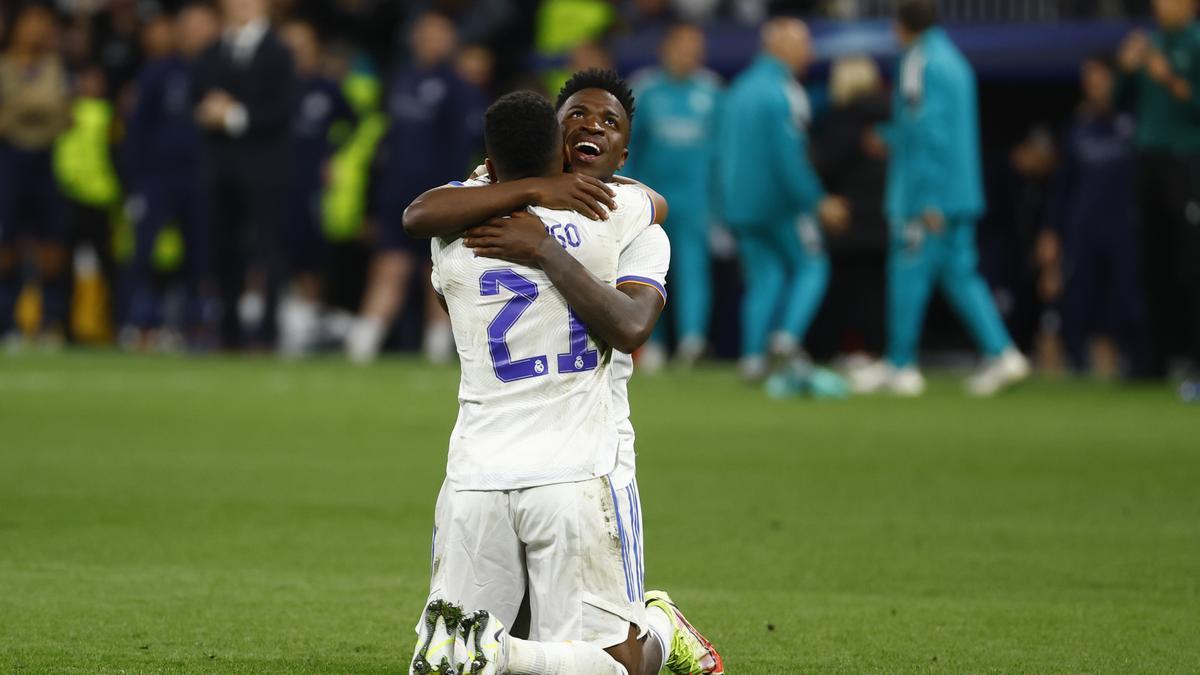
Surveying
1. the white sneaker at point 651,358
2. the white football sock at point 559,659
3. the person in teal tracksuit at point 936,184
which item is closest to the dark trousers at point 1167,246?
the person in teal tracksuit at point 936,184

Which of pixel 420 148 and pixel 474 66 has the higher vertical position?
pixel 474 66

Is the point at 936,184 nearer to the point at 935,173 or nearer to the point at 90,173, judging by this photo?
the point at 935,173

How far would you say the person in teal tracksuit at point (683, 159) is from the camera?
16.5 meters

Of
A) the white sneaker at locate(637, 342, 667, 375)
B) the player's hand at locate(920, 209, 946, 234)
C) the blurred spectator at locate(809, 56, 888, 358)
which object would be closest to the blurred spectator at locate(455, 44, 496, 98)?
the white sneaker at locate(637, 342, 667, 375)

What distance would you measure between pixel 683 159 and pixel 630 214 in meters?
12.5

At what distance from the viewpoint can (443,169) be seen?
60.1ft

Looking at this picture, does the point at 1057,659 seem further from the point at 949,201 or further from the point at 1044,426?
the point at 949,201

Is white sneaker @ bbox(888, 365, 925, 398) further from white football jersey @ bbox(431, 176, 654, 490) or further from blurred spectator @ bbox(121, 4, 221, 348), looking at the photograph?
white football jersey @ bbox(431, 176, 654, 490)

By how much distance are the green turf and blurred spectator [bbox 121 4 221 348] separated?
675 cm

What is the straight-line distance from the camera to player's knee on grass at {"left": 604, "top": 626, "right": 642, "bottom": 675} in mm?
4250

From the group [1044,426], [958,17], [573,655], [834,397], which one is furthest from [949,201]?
[573,655]

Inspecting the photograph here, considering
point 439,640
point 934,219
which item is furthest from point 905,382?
point 439,640

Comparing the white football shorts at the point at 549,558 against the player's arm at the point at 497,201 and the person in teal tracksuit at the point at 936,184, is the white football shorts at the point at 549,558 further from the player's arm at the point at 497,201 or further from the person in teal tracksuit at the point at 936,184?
the person in teal tracksuit at the point at 936,184

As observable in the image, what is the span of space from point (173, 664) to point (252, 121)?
520 inches
